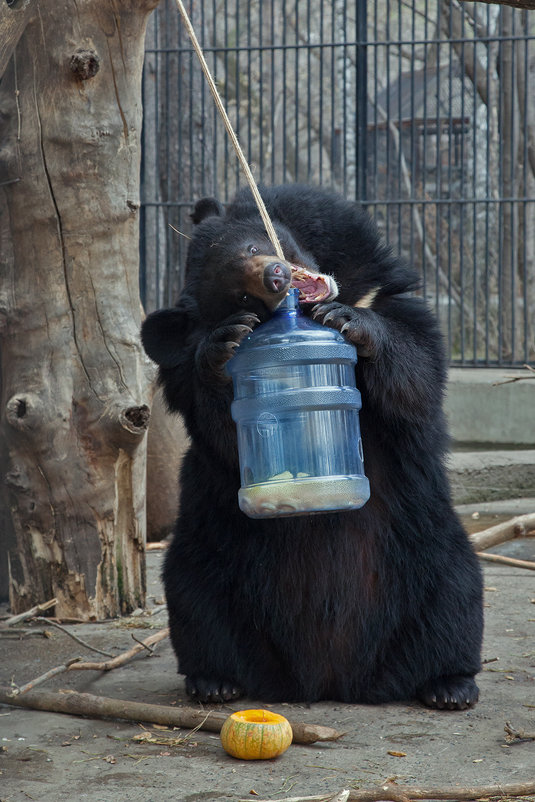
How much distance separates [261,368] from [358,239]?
2.31ft

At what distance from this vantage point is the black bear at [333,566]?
3561 millimetres

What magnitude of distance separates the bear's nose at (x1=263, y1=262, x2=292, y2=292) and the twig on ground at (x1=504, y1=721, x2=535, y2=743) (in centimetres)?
147

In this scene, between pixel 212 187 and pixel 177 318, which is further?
pixel 212 187

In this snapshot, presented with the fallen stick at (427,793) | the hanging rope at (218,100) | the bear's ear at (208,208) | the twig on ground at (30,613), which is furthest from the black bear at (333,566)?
the twig on ground at (30,613)

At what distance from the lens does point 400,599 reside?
11.9 ft

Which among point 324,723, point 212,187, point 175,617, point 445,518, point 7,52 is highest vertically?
point 212,187

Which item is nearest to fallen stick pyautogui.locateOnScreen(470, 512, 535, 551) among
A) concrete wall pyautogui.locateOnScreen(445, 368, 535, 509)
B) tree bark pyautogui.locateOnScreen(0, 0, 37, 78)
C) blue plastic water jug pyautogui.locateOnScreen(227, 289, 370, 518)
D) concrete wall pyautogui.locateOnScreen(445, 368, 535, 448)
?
blue plastic water jug pyautogui.locateOnScreen(227, 289, 370, 518)

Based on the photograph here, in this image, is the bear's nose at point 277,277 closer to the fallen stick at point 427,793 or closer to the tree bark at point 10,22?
the tree bark at point 10,22

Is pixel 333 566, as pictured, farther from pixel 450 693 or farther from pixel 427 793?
pixel 427 793

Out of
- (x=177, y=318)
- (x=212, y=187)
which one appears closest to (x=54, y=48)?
(x=177, y=318)

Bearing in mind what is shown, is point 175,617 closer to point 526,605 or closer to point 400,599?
point 400,599

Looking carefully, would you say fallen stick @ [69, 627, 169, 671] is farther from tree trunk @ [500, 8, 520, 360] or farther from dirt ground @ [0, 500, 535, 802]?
tree trunk @ [500, 8, 520, 360]

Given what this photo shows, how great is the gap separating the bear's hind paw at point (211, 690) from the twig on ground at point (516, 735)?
951mm

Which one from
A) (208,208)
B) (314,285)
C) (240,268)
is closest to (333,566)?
(314,285)
